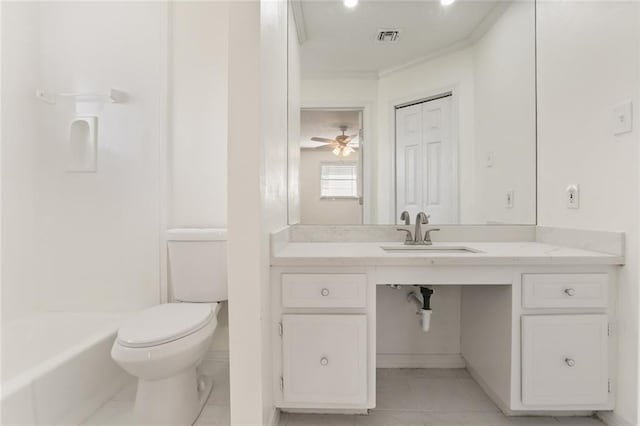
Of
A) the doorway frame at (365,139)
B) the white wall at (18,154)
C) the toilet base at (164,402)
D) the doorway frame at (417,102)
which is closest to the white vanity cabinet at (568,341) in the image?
the doorway frame at (417,102)

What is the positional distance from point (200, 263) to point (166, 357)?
60 cm

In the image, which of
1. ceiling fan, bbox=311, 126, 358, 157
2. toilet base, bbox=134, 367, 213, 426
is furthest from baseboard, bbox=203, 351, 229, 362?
ceiling fan, bbox=311, 126, 358, 157

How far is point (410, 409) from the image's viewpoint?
1.57 m

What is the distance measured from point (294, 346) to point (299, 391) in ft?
0.63

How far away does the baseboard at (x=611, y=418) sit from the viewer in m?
1.33

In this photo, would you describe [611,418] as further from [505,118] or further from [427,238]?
[505,118]

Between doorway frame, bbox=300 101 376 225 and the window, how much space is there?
0.06 m

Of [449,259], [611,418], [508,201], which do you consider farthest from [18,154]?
[611,418]

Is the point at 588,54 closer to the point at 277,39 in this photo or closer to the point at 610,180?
the point at 610,180

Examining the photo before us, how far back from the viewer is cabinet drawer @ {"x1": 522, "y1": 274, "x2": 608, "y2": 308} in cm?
134

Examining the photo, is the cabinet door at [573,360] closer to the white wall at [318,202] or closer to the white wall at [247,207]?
the white wall at [318,202]

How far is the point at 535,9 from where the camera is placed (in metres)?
1.83

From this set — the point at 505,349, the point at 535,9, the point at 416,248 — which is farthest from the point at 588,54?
the point at 505,349

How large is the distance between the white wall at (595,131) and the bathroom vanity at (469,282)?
0.06 meters
